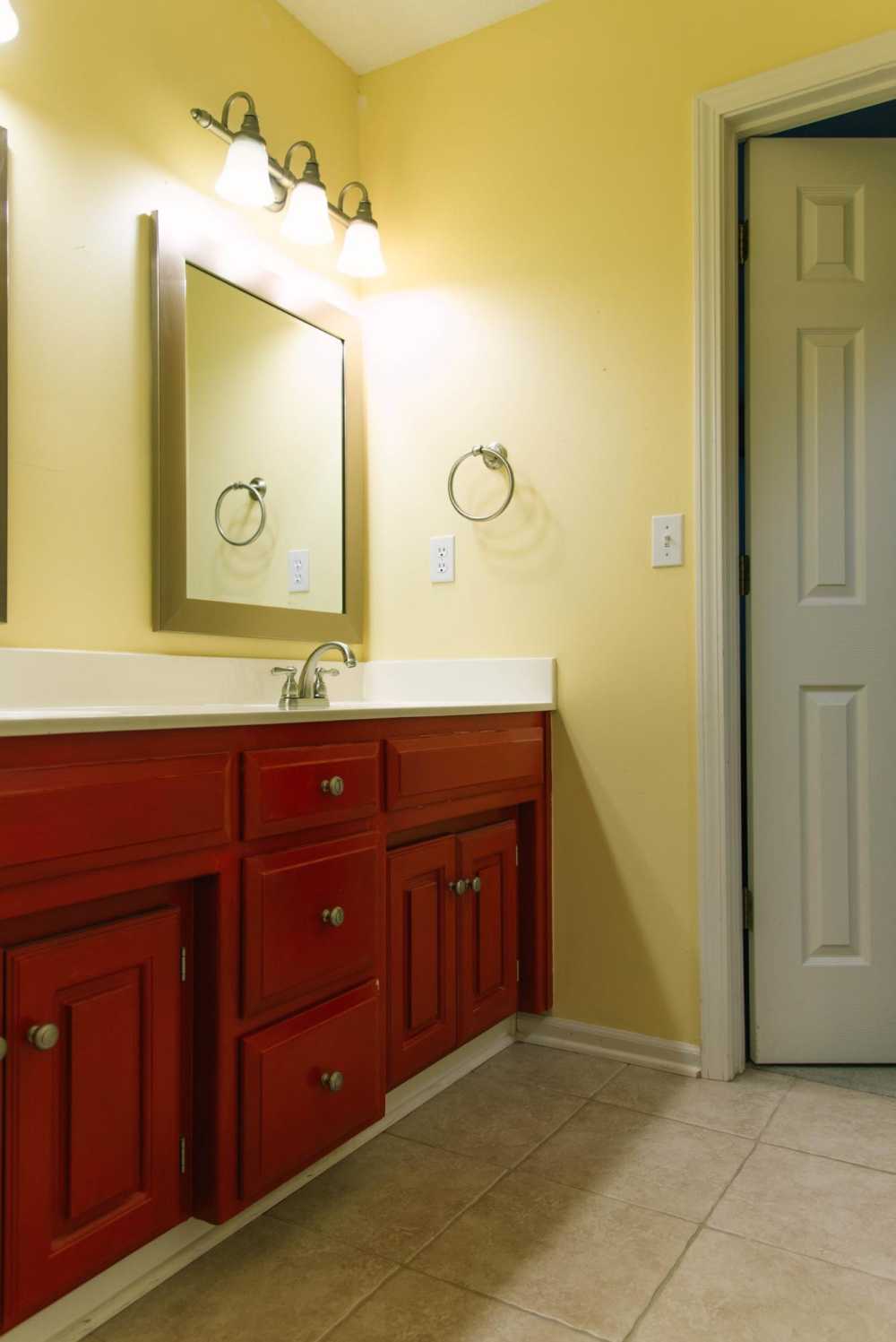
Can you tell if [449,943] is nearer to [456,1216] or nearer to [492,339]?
[456,1216]

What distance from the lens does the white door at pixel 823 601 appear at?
6.81 ft

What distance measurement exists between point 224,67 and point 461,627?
1326 millimetres

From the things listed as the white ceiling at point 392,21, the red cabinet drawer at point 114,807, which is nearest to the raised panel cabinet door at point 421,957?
the red cabinet drawer at point 114,807

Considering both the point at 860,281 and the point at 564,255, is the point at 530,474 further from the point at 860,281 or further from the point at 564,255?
the point at 860,281

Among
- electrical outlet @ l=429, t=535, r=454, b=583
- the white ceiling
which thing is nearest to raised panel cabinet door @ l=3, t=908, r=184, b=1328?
electrical outlet @ l=429, t=535, r=454, b=583

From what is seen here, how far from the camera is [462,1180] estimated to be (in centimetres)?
159

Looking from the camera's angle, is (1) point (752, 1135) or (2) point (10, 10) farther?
(1) point (752, 1135)

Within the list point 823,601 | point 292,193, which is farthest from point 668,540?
point 292,193

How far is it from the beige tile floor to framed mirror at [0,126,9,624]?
3.53ft

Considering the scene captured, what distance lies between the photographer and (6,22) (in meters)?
1.46

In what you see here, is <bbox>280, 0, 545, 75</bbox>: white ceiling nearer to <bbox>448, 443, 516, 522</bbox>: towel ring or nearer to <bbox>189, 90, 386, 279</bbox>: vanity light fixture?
<bbox>189, 90, 386, 279</bbox>: vanity light fixture

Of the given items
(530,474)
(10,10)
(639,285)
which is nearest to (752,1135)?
(530,474)

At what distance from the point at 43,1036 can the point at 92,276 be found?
1336mm

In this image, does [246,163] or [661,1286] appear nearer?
[661,1286]
